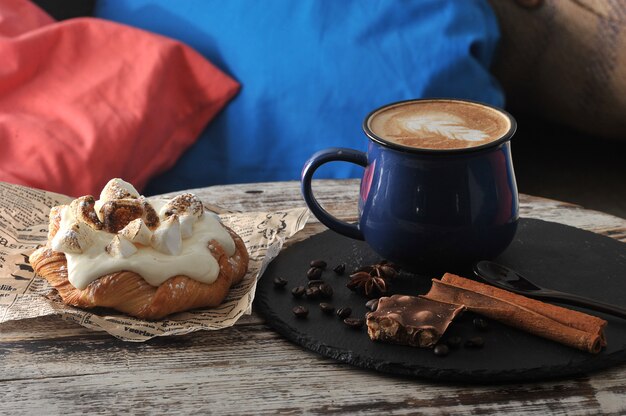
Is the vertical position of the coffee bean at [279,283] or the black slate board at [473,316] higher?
the black slate board at [473,316]

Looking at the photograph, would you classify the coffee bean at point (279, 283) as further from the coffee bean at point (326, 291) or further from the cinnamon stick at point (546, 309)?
the cinnamon stick at point (546, 309)

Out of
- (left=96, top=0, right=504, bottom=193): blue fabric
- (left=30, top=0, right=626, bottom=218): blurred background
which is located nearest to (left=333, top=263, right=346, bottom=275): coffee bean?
(left=96, top=0, right=504, bottom=193): blue fabric

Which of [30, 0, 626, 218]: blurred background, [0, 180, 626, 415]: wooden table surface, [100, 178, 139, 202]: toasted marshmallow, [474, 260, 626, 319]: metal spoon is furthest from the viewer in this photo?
[30, 0, 626, 218]: blurred background

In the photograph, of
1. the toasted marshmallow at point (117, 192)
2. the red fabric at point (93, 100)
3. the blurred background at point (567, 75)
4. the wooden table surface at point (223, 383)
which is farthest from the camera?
the blurred background at point (567, 75)

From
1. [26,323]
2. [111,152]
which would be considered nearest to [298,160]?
[111,152]

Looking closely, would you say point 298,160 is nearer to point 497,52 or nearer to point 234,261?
point 497,52

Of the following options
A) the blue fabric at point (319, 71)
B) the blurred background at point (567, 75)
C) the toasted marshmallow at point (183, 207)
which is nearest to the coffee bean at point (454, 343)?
the toasted marshmallow at point (183, 207)

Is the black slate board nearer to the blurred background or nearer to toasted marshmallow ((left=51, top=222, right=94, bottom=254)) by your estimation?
toasted marshmallow ((left=51, top=222, right=94, bottom=254))
